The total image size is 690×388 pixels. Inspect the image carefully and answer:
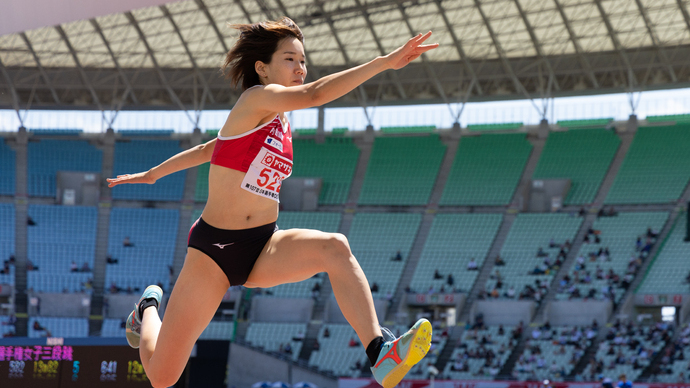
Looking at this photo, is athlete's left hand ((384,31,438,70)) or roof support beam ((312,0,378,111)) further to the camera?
roof support beam ((312,0,378,111))

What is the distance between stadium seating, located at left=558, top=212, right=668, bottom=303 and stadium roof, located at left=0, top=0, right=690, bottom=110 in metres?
6.88

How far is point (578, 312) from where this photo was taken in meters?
32.7

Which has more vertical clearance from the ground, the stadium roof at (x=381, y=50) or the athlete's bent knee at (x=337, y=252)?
the stadium roof at (x=381, y=50)

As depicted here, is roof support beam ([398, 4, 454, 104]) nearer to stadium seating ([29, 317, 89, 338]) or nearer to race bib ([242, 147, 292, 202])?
stadium seating ([29, 317, 89, 338])

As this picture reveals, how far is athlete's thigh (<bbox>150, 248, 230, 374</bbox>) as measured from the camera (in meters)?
4.66

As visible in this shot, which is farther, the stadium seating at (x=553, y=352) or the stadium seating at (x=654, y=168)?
the stadium seating at (x=654, y=168)

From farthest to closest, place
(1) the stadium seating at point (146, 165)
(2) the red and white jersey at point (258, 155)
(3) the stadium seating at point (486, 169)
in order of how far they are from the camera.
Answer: (1) the stadium seating at point (146, 165) < (3) the stadium seating at point (486, 169) < (2) the red and white jersey at point (258, 155)

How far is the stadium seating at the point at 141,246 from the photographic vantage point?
37.2 meters

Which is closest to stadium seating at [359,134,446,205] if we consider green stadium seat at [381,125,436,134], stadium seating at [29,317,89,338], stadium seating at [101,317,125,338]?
green stadium seat at [381,125,436,134]

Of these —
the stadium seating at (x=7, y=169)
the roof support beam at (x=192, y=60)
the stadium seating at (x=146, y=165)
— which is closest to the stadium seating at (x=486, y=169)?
the roof support beam at (x=192, y=60)

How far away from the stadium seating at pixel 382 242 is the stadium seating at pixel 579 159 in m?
7.87

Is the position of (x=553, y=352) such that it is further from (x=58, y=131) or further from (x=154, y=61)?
(x=58, y=131)

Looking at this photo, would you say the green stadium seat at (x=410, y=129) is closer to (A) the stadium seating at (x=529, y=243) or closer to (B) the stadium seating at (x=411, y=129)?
(B) the stadium seating at (x=411, y=129)

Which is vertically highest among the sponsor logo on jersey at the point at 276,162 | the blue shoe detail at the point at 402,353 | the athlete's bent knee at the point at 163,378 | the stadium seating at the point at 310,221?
the stadium seating at the point at 310,221
